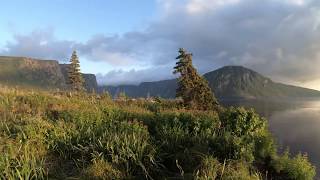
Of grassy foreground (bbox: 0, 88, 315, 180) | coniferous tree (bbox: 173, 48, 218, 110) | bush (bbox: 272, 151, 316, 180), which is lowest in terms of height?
bush (bbox: 272, 151, 316, 180)

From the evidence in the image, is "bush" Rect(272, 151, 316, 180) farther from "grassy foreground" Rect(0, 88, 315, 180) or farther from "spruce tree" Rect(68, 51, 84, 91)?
"spruce tree" Rect(68, 51, 84, 91)

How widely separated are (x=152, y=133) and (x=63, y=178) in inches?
194

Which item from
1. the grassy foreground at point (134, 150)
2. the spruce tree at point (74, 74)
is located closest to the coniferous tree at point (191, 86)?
the grassy foreground at point (134, 150)

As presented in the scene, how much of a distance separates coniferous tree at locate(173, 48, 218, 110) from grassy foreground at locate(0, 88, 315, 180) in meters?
14.5

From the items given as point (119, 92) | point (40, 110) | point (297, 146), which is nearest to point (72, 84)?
point (297, 146)

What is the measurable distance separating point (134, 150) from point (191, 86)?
26.5 m

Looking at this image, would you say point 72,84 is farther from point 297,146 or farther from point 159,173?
point 159,173

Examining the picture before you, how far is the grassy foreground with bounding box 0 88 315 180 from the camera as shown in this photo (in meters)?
10.2

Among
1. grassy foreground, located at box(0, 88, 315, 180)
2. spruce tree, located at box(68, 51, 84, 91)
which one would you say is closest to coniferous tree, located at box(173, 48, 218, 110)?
grassy foreground, located at box(0, 88, 315, 180)

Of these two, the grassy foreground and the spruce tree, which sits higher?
the spruce tree

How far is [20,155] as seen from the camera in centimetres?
1038

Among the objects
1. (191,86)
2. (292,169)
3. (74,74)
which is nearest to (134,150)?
(292,169)

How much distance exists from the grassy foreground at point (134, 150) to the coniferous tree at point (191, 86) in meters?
14.5

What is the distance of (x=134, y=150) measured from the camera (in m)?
11.4
